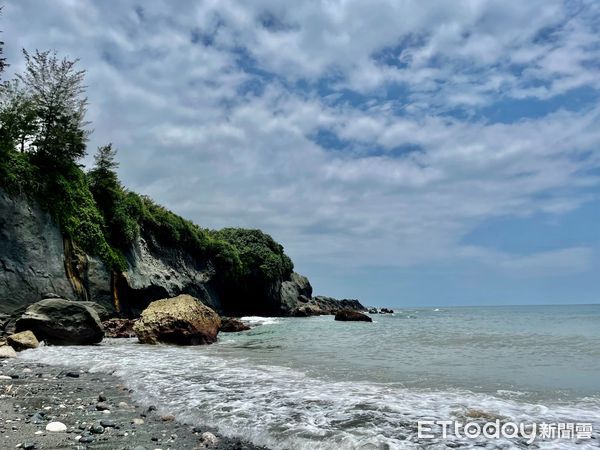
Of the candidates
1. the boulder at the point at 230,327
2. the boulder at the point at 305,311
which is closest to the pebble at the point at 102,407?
the boulder at the point at 230,327

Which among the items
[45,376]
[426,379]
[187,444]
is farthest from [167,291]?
[187,444]

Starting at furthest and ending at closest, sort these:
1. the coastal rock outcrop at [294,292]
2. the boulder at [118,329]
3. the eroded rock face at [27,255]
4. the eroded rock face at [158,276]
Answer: the coastal rock outcrop at [294,292]
the eroded rock face at [158,276]
the boulder at [118,329]
the eroded rock face at [27,255]

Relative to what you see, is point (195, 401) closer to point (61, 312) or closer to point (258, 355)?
point (258, 355)

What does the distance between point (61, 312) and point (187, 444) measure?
11.7 metres

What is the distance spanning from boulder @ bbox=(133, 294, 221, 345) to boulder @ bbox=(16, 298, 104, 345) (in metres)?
1.70

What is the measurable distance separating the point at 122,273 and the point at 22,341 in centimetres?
1263

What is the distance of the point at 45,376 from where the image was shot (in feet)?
27.8

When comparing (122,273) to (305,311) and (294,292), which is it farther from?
(294,292)

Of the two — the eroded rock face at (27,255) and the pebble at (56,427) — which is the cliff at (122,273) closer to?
the eroded rock face at (27,255)

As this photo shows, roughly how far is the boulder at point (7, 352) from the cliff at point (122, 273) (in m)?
5.82

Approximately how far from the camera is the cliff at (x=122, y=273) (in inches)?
693

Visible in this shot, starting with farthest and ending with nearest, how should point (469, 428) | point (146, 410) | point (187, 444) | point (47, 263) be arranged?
point (47, 263)
point (146, 410)
point (469, 428)
point (187, 444)

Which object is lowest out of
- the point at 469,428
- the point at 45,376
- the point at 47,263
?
the point at 45,376

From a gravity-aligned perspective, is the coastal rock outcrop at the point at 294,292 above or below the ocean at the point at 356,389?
above
